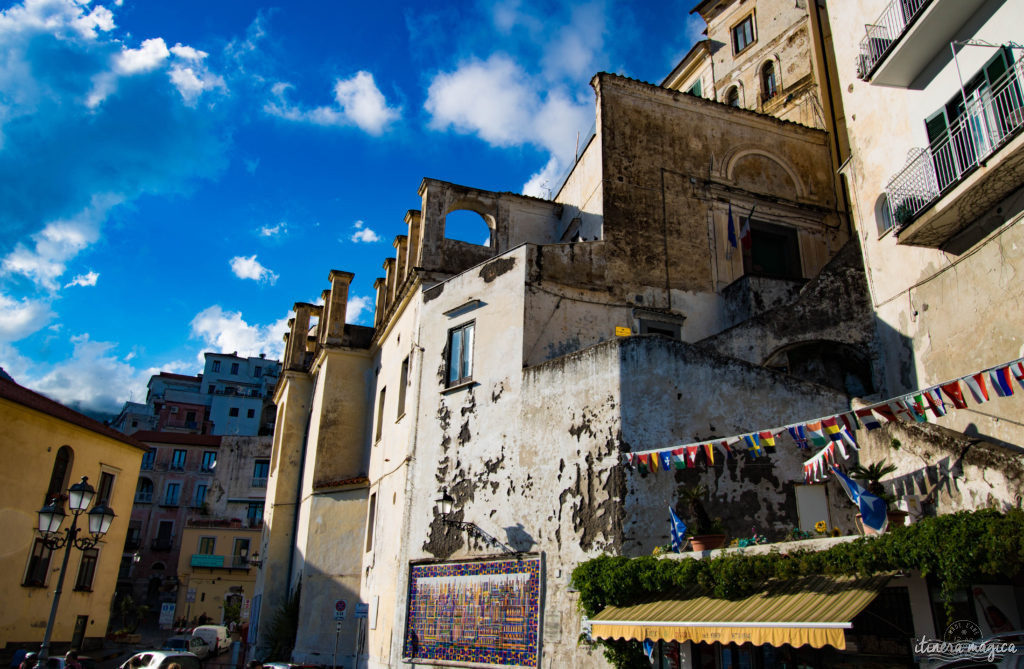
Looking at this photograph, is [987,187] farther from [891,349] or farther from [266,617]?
[266,617]

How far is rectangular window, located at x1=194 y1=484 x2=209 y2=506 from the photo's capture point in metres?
51.7

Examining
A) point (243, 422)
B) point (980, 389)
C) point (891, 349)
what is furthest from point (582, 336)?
point (243, 422)

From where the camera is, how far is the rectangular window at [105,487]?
29.7 metres

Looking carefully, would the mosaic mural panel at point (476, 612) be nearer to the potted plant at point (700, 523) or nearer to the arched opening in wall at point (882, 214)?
the potted plant at point (700, 523)

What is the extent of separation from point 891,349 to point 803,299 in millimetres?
2644

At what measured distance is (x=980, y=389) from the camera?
877 centimetres

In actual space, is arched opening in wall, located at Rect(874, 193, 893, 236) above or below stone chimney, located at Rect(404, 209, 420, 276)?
below

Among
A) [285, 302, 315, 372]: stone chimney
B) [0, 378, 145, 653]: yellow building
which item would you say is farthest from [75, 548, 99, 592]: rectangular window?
[285, 302, 315, 372]: stone chimney

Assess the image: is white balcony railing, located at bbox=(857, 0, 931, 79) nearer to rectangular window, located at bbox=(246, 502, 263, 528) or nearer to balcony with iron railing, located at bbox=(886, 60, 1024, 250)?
balcony with iron railing, located at bbox=(886, 60, 1024, 250)

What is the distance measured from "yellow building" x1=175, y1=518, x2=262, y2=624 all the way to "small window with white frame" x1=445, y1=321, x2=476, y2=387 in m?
35.5

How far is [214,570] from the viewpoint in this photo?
48031mm

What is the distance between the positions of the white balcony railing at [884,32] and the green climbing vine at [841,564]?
10.1 m

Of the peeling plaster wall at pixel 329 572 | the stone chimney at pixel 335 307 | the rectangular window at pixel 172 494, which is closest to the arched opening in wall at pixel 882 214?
the peeling plaster wall at pixel 329 572

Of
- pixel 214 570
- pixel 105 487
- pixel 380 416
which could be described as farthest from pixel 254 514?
pixel 380 416
